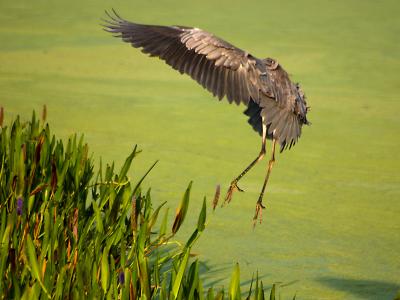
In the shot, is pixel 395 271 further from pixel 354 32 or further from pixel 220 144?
pixel 354 32

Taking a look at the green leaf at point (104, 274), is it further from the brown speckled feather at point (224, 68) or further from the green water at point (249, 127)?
the green water at point (249, 127)

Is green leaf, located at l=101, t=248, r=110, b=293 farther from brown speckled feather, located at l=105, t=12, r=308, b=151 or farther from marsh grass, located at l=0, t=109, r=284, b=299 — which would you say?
brown speckled feather, located at l=105, t=12, r=308, b=151

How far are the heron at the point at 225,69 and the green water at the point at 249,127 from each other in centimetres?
56

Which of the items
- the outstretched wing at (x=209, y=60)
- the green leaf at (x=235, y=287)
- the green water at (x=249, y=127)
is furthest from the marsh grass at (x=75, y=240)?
the green water at (x=249, y=127)

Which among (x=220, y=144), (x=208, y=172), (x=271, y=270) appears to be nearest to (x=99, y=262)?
(x=271, y=270)

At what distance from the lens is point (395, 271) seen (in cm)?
321

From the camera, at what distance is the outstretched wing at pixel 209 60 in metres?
2.71

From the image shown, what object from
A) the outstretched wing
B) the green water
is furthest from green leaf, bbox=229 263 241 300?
the green water

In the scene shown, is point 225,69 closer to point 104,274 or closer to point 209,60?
point 209,60

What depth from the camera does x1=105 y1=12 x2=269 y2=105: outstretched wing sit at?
2709 millimetres

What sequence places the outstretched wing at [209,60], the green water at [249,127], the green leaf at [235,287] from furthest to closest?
the green water at [249,127] → the outstretched wing at [209,60] → the green leaf at [235,287]

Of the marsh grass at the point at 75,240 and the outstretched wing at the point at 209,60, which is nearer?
the marsh grass at the point at 75,240

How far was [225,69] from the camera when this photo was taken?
108 inches

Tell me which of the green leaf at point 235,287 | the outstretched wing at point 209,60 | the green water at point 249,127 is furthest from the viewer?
the green water at point 249,127
